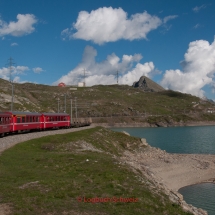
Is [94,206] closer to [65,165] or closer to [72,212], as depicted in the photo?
[72,212]

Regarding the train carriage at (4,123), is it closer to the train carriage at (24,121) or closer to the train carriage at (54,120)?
the train carriage at (24,121)

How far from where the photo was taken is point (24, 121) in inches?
2031

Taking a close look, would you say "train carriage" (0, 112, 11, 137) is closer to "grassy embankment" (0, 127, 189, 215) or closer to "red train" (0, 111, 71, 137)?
"red train" (0, 111, 71, 137)

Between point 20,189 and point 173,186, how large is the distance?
98.3ft

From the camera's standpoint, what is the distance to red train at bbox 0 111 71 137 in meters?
42.6

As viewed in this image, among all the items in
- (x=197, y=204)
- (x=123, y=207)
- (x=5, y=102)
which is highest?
(x=5, y=102)

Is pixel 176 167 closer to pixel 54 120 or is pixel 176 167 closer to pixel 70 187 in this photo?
pixel 54 120

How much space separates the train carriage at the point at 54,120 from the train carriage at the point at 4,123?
708 inches

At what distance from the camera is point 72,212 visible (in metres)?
12.4

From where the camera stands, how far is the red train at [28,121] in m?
42.6

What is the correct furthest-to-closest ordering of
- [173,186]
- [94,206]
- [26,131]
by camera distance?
1. [26,131]
2. [173,186]
3. [94,206]

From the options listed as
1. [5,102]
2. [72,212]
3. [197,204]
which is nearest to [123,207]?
[72,212]

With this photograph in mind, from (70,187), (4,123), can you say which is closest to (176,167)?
(4,123)

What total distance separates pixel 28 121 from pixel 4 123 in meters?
12.3
